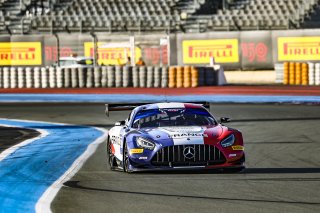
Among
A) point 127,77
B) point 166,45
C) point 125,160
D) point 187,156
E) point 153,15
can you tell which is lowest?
point 127,77

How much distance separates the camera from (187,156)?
41.9ft

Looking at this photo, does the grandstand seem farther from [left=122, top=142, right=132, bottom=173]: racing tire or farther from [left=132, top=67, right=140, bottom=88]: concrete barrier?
[left=122, top=142, right=132, bottom=173]: racing tire

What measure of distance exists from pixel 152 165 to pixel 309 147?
5.11 meters

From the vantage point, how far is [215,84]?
42844 millimetres

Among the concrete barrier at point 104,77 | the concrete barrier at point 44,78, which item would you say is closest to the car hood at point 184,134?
the concrete barrier at point 104,77

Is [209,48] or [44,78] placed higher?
[209,48]

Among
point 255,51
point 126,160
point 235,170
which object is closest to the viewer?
point 235,170

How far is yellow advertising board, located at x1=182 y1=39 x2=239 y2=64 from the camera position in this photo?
4638 centimetres

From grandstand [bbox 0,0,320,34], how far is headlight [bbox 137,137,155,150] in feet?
114

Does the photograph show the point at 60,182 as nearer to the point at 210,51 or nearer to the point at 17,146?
the point at 17,146

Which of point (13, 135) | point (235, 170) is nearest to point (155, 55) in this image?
point (13, 135)

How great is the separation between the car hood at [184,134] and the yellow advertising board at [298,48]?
32610 millimetres

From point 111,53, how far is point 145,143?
35052 mm

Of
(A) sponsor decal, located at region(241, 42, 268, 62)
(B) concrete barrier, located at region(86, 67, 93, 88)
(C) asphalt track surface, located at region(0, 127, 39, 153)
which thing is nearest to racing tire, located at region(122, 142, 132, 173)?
(C) asphalt track surface, located at region(0, 127, 39, 153)
